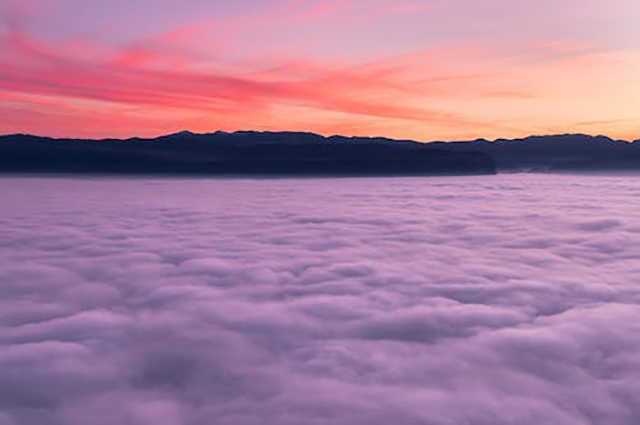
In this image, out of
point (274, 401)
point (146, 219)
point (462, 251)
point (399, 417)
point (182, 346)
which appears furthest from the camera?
point (146, 219)

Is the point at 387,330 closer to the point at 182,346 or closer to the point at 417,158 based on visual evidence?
Answer: the point at 182,346

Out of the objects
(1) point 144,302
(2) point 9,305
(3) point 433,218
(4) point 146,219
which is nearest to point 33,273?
(2) point 9,305

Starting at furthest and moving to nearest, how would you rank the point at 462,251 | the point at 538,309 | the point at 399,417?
1. the point at 462,251
2. the point at 538,309
3. the point at 399,417

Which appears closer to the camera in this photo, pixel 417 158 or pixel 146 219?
pixel 146 219

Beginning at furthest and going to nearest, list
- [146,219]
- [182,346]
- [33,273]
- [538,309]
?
1. [146,219]
2. [33,273]
3. [538,309]
4. [182,346]

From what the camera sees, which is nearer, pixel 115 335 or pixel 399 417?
pixel 399 417

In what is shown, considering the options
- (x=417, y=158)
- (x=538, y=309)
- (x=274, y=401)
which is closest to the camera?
(x=274, y=401)

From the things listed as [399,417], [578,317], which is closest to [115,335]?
[399,417]

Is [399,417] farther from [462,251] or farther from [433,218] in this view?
[433,218]
